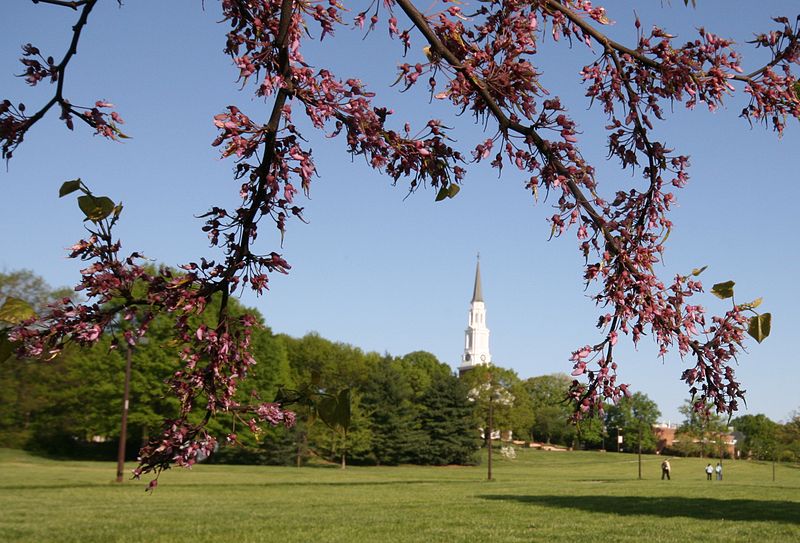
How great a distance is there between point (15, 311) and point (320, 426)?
36.4 meters

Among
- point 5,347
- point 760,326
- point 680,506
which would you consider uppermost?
point 760,326

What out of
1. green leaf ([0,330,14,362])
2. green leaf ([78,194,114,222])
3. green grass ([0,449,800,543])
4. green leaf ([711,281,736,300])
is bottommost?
green grass ([0,449,800,543])

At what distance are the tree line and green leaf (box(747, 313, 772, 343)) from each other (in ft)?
109

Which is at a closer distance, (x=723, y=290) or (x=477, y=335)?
(x=723, y=290)

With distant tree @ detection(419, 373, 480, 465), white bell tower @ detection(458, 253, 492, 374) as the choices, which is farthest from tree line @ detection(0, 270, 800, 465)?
white bell tower @ detection(458, 253, 492, 374)

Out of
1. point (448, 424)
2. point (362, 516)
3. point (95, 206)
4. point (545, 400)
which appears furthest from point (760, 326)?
point (545, 400)

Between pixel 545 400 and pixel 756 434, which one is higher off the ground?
pixel 545 400

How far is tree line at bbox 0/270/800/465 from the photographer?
5275cm

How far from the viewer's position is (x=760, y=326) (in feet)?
6.07

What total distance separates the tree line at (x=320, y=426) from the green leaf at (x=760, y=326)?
33094mm

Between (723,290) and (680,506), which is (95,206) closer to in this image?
(723,290)

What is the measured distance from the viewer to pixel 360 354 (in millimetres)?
87375

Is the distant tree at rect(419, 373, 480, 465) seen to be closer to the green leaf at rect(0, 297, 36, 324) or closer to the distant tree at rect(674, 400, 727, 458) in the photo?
the distant tree at rect(674, 400, 727, 458)

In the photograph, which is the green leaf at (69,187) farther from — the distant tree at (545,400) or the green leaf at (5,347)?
the distant tree at (545,400)
